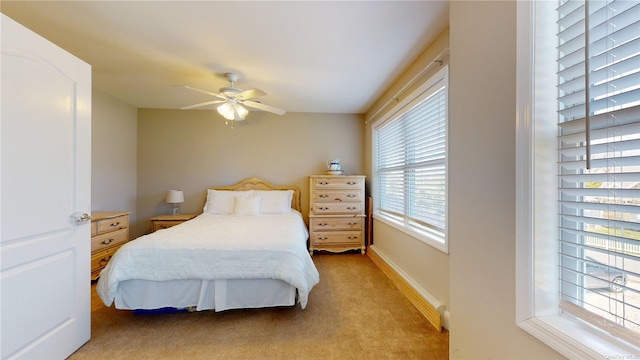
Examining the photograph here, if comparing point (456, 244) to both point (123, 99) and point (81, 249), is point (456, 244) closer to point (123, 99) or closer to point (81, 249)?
point (81, 249)

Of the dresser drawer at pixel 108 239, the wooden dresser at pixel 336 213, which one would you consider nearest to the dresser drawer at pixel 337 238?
the wooden dresser at pixel 336 213

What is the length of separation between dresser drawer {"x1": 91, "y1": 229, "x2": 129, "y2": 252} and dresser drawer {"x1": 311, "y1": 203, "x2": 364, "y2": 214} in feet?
8.40

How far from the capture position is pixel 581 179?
710 mm

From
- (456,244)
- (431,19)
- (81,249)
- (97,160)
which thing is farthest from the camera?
(97,160)

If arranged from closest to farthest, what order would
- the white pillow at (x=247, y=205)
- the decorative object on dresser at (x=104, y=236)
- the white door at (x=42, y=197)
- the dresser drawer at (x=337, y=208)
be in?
the white door at (x=42, y=197)
the decorative object on dresser at (x=104, y=236)
the white pillow at (x=247, y=205)
the dresser drawer at (x=337, y=208)

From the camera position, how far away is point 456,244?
1.13 m

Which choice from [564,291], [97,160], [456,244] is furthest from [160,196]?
[564,291]

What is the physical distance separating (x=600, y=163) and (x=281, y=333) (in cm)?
200

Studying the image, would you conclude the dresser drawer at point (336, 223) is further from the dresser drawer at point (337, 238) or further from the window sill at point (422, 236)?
the window sill at point (422, 236)

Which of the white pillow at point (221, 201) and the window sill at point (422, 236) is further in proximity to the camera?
the white pillow at point (221, 201)

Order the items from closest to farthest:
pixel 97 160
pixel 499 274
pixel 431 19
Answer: pixel 499 274
pixel 431 19
pixel 97 160

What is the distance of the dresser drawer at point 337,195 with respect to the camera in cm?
382

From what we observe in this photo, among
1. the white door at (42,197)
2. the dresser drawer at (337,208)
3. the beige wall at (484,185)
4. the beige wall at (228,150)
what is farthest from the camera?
the beige wall at (228,150)

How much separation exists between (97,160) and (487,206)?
441 centimetres
